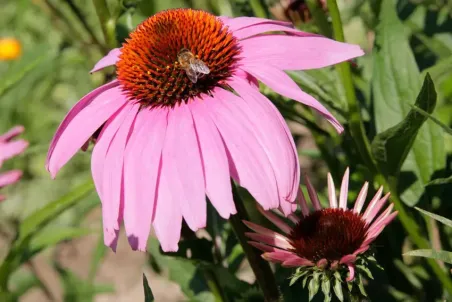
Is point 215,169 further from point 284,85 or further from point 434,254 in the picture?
point 434,254

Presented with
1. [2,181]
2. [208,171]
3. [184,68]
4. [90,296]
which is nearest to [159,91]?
[184,68]

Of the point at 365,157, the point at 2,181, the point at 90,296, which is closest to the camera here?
the point at 365,157

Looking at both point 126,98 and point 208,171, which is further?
point 126,98

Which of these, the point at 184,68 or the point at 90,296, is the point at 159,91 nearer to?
the point at 184,68

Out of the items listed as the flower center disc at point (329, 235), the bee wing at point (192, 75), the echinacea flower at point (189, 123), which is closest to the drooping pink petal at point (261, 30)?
the echinacea flower at point (189, 123)

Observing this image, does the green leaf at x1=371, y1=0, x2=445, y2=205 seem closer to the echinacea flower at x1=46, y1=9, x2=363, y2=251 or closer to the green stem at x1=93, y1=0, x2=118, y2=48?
the echinacea flower at x1=46, y1=9, x2=363, y2=251

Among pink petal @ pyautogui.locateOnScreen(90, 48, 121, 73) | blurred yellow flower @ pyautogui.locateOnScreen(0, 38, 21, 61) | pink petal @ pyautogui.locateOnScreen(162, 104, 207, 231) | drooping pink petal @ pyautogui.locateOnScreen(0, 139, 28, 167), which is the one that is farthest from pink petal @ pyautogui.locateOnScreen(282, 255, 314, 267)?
blurred yellow flower @ pyautogui.locateOnScreen(0, 38, 21, 61)

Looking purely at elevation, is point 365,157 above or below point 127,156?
below

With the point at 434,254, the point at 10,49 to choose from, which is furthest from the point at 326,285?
the point at 10,49

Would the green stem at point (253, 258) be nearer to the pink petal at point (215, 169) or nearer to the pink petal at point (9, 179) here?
the pink petal at point (215, 169)
